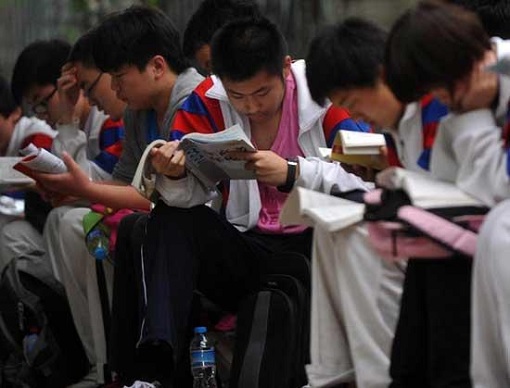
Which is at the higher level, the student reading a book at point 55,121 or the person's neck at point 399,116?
the person's neck at point 399,116

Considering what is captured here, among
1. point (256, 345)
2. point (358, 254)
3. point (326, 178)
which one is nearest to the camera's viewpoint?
point (358, 254)

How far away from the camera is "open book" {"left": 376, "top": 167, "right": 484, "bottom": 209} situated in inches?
135

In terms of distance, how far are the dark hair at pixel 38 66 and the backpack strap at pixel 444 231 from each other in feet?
11.1

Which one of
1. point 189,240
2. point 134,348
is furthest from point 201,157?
point 134,348

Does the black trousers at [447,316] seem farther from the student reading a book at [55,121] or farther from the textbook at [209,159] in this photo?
the student reading a book at [55,121]

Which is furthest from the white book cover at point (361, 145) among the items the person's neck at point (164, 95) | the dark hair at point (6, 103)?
the dark hair at point (6, 103)

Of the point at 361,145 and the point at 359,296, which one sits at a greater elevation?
the point at 361,145

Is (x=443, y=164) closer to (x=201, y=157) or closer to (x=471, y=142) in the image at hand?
(x=471, y=142)

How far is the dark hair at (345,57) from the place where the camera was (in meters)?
3.88

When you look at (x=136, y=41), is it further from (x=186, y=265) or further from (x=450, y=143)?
(x=450, y=143)

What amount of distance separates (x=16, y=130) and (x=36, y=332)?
1.34 meters

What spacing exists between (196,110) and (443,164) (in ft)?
4.77

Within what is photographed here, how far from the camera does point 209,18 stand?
573 cm

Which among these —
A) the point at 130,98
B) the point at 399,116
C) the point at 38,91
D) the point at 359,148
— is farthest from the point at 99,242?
the point at 399,116
